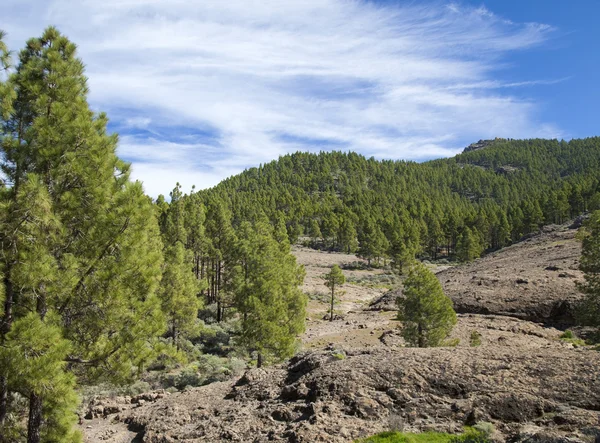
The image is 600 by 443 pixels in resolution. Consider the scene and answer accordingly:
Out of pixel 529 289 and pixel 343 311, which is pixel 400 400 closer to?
pixel 529 289

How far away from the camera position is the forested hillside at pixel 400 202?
9475cm

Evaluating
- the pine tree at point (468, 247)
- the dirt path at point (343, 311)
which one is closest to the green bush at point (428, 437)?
the dirt path at point (343, 311)

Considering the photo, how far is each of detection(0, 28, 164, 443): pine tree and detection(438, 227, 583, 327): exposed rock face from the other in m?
36.2

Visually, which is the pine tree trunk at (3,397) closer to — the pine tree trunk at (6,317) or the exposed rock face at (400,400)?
the pine tree trunk at (6,317)

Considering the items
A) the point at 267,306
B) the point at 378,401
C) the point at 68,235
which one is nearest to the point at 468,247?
the point at 267,306

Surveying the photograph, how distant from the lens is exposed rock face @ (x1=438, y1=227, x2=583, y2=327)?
34.4 meters

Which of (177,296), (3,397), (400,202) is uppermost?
(400,202)

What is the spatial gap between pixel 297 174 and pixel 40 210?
17303 centimetres

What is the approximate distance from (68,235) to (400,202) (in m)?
140

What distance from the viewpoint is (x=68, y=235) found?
25.9 ft

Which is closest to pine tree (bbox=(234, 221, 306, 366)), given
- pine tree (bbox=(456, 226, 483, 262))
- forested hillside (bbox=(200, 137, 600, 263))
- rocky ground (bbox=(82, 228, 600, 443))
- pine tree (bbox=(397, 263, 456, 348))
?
rocky ground (bbox=(82, 228, 600, 443))

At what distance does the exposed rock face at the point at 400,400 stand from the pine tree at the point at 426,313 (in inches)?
379

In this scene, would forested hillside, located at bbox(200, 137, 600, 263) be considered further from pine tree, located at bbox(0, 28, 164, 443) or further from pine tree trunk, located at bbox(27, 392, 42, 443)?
pine tree trunk, located at bbox(27, 392, 42, 443)

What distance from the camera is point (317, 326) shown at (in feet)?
138
